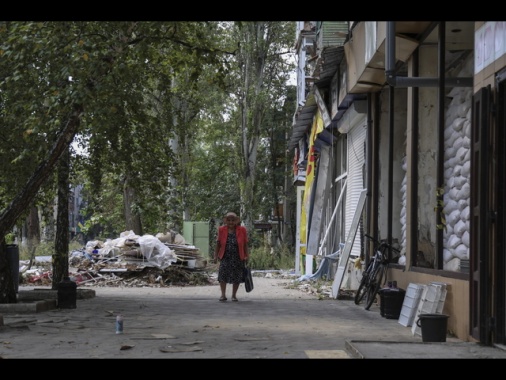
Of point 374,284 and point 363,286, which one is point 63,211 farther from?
point 374,284

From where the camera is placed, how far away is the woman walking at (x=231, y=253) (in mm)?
17281

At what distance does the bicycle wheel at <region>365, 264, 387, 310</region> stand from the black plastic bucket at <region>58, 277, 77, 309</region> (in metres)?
5.01

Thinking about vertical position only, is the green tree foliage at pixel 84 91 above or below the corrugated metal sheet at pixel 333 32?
below

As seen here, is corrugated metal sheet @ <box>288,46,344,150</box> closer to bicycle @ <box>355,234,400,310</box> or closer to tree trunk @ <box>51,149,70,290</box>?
bicycle @ <box>355,234,400,310</box>

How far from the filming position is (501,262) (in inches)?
363

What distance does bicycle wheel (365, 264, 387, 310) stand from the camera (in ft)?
49.4

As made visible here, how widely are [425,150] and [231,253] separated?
5.09 metres

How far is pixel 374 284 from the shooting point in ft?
50.6

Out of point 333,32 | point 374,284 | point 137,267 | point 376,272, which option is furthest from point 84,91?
point 137,267

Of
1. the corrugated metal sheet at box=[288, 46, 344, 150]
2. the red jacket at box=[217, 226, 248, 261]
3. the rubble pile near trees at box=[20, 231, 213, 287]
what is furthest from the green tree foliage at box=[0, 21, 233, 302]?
the rubble pile near trees at box=[20, 231, 213, 287]

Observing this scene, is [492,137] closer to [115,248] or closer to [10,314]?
[10,314]

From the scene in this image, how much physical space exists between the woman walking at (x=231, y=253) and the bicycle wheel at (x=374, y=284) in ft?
9.51

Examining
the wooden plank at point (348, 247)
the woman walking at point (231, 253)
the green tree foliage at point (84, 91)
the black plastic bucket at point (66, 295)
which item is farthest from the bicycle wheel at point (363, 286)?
the black plastic bucket at point (66, 295)

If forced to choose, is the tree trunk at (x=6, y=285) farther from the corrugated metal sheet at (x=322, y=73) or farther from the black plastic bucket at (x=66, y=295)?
the corrugated metal sheet at (x=322, y=73)
